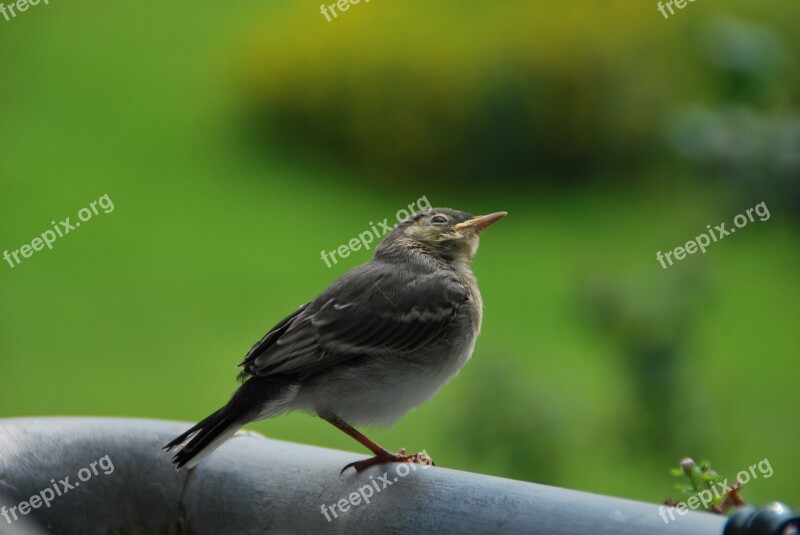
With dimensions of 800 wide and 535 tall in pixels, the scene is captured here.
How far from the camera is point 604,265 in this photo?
28.8ft

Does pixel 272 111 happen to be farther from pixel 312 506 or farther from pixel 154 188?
pixel 312 506

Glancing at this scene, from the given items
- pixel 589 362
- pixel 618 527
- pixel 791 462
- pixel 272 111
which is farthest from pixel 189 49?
pixel 618 527

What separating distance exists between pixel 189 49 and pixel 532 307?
27.8ft

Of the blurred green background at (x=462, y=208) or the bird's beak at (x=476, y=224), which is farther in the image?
→ the blurred green background at (x=462, y=208)

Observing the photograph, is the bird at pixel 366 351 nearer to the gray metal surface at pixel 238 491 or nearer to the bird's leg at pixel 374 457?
the bird's leg at pixel 374 457

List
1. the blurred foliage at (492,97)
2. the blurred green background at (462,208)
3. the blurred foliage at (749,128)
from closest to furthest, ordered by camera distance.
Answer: the blurred foliage at (749,128), the blurred green background at (462,208), the blurred foliage at (492,97)

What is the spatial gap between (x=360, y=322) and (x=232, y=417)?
63 centimetres

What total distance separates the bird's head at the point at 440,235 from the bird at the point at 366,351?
262 millimetres

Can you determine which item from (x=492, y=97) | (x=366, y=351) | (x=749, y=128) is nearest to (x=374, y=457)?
(x=366, y=351)

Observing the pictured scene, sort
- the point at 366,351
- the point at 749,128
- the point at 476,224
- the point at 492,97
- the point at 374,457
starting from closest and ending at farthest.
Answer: the point at 374,457, the point at 366,351, the point at 476,224, the point at 749,128, the point at 492,97

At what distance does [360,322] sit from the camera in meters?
3.52

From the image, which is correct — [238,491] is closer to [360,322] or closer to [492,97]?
[360,322]

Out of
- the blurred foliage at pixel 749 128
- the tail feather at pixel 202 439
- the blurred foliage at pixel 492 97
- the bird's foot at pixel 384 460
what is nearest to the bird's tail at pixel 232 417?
the tail feather at pixel 202 439

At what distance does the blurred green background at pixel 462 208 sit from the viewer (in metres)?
5.87
